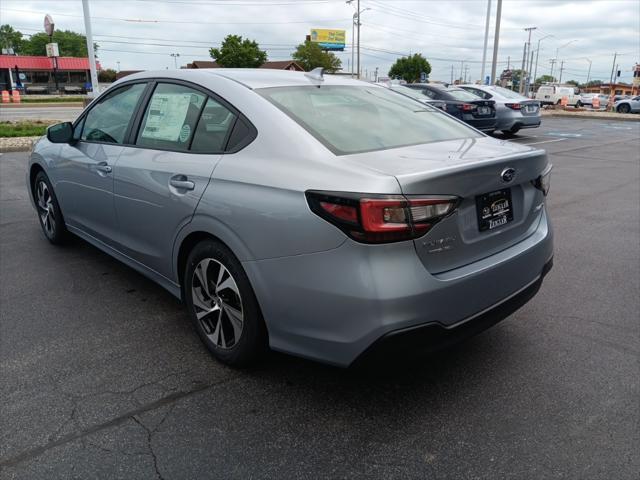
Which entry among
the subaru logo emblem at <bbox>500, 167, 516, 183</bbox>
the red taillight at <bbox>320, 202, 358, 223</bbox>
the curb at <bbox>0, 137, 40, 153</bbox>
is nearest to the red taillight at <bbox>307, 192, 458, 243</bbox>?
the red taillight at <bbox>320, 202, 358, 223</bbox>

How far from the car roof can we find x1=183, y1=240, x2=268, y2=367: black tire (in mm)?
1034

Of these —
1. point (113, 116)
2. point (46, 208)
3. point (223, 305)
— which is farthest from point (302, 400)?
point (46, 208)

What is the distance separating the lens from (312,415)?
2627mm

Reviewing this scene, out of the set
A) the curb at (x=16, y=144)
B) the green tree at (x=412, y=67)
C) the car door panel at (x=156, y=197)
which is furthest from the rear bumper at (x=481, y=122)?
the green tree at (x=412, y=67)

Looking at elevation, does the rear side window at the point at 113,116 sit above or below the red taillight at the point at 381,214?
above

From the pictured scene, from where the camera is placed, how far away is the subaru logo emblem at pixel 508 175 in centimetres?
262

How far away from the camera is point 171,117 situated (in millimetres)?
3410

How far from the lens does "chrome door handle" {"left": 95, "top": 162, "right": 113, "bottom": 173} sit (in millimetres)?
3805

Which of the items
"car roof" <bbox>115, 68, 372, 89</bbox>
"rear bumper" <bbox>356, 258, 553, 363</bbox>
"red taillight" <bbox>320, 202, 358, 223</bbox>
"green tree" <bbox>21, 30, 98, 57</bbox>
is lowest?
"rear bumper" <bbox>356, 258, 553, 363</bbox>

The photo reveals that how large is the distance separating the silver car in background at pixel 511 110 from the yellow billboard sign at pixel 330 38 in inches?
3634

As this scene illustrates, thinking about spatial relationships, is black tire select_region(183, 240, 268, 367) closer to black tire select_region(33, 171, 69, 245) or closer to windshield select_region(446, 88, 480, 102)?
black tire select_region(33, 171, 69, 245)

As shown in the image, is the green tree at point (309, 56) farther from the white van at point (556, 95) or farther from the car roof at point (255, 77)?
the car roof at point (255, 77)

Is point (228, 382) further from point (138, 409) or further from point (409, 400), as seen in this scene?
point (409, 400)

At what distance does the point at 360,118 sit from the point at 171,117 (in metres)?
1.23
